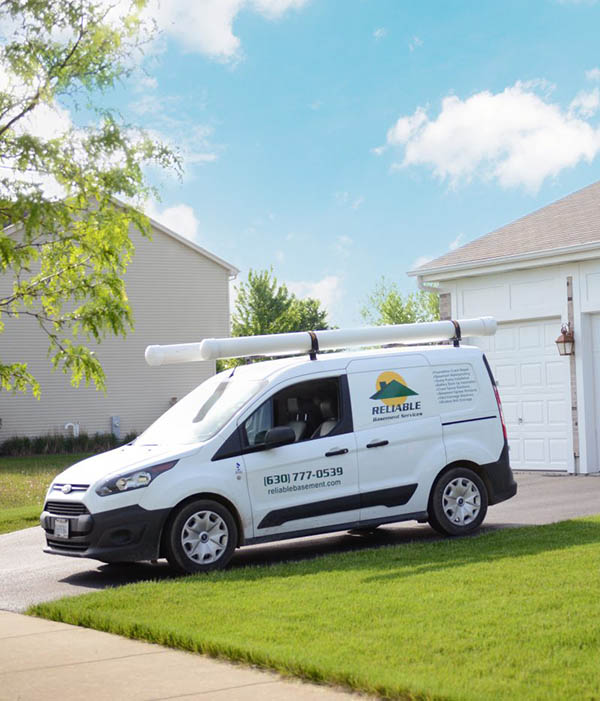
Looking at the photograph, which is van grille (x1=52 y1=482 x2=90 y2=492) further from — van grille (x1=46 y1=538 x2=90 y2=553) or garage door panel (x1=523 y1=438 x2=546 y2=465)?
garage door panel (x1=523 y1=438 x2=546 y2=465)

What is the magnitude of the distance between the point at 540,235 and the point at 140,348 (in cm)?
1861

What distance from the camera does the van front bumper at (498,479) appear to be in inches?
454

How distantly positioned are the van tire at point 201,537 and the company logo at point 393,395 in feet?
6.59

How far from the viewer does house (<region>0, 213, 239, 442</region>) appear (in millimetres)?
33156

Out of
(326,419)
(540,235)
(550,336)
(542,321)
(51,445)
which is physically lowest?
(51,445)

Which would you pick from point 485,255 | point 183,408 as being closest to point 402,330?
point 183,408

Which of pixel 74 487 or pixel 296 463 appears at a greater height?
pixel 296 463

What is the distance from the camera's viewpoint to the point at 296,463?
1038 cm

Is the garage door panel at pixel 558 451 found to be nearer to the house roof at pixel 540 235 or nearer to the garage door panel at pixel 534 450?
the garage door panel at pixel 534 450

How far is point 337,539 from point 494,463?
6.35ft

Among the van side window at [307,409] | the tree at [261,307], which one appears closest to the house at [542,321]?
the van side window at [307,409]

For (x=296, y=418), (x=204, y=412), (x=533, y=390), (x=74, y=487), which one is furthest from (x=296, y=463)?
(x=533, y=390)

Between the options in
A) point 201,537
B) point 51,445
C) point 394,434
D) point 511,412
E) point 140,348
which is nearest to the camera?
point 201,537

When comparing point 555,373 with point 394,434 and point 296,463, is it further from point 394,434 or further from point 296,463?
point 296,463
